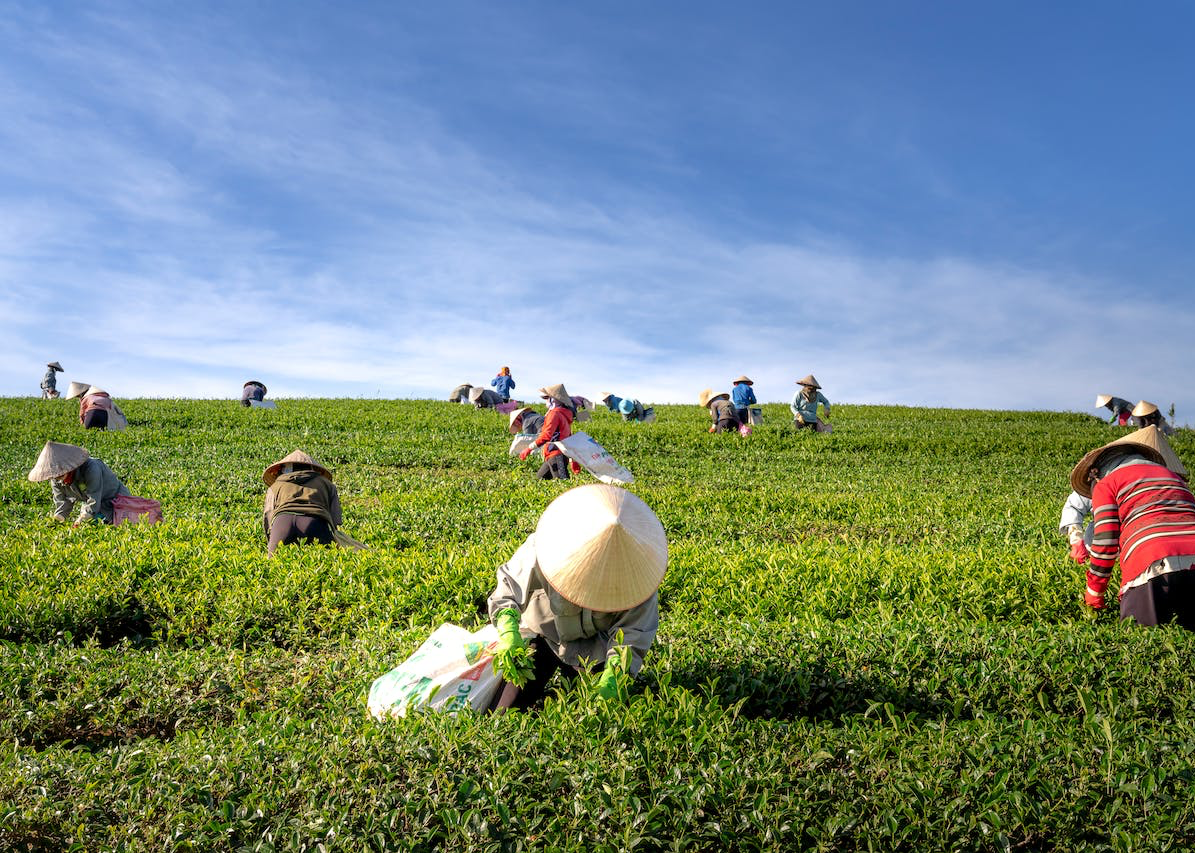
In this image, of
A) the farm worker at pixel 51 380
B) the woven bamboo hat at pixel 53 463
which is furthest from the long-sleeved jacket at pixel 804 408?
the farm worker at pixel 51 380

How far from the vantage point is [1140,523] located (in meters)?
5.56

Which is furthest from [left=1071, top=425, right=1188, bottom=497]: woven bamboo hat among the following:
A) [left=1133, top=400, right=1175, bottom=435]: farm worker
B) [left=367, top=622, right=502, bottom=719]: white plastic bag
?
[left=1133, top=400, right=1175, bottom=435]: farm worker

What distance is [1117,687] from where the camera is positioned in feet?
15.0

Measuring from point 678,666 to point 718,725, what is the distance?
3.25 feet

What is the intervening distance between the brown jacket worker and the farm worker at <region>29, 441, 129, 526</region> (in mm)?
2437

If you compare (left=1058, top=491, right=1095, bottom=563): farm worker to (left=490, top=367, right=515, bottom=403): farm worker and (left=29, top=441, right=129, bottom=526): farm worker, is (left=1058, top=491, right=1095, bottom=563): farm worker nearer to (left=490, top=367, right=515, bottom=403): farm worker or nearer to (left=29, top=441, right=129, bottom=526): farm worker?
(left=29, top=441, right=129, bottom=526): farm worker

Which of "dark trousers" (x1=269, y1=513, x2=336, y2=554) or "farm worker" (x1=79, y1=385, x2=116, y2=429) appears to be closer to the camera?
"dark trousers" (x1=269, y1=513, x2=336, y2=554)

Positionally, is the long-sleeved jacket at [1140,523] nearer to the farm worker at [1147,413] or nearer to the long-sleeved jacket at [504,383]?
the farm worker at [1147,413]

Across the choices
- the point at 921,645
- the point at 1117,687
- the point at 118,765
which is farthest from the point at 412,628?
the point at 1117,687

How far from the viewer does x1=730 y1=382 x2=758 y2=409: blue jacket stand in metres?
22.4

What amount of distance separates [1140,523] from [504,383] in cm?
2483

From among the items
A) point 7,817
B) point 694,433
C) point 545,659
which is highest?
point 694,433

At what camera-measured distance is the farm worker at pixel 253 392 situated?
81.2ft

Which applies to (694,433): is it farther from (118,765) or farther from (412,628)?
(118,765)
